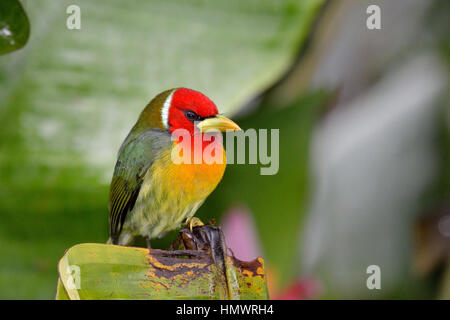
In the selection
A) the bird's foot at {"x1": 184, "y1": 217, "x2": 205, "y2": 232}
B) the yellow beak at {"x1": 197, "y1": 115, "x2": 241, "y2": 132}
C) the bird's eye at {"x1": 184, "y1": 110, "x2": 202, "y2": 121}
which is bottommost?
the bird's foot at {"x1": 184, "y1": 217, "x2": 205, "y2": 232}

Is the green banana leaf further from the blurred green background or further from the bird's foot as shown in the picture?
the blurred green background

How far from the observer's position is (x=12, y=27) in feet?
1.48

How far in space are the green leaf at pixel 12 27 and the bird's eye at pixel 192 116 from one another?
17cm

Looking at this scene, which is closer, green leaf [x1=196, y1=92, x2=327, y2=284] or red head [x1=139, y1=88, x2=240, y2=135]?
red head [x1=139, y1=88, x2=240, y2=135]

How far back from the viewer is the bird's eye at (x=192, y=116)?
1.27 ft

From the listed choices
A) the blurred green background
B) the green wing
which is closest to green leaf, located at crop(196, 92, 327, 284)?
the blurred green background

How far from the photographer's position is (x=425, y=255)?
1135 mm

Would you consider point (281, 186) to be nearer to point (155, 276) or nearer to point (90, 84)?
point (90, 84)

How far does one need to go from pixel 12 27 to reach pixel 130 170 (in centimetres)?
17

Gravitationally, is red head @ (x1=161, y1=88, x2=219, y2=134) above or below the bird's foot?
above

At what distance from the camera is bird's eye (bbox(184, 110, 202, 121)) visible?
0.39 m

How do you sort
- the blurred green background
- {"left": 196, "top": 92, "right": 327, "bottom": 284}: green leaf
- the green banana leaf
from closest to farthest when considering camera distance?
1. the green banana leaf
2. the blurred green background
3. {"left": 196, "top": 92, "right": 327, "bottom": 284}: green leaf

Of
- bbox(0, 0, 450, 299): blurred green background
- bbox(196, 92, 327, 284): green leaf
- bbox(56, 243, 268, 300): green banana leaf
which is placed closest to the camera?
bbox(56, 243, 268, 300): green banana leaf

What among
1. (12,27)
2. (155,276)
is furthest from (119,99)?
(155,276)
